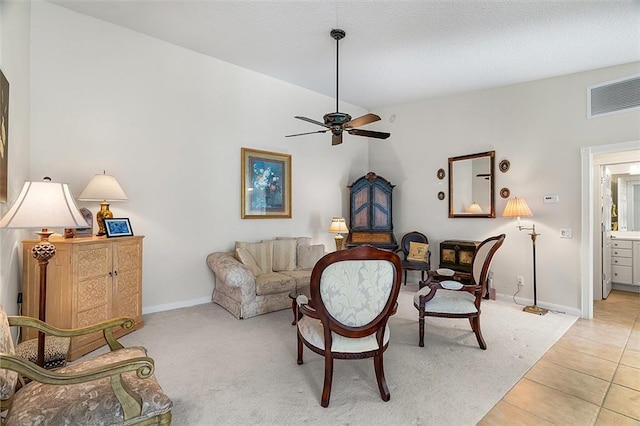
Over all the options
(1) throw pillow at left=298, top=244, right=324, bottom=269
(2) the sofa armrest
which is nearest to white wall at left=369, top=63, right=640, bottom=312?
(1) throw pillow at left=298, top=244, right=324, bottom=269

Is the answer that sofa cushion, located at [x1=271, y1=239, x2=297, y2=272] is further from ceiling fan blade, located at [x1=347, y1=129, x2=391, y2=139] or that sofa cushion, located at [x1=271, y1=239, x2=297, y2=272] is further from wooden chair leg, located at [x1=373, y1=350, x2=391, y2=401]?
wooden chair leg, located at [x1=373, y1=350, x2=391, y2=401]

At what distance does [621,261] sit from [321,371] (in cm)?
590

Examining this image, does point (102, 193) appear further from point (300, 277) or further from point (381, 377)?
point (381, 377)

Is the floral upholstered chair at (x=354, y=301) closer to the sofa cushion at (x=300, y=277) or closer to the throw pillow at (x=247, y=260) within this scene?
the sofa cushion at (x=300, y=277)

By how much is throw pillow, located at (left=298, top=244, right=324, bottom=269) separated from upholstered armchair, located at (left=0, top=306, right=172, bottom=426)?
342cm

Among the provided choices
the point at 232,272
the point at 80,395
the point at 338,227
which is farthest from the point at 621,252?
the point at 80,395

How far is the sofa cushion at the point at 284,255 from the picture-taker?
186 inches

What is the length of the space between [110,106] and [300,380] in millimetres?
3649

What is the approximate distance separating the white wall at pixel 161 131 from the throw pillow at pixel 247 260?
0.46 m

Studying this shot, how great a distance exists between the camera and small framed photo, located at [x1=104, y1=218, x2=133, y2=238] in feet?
10.5

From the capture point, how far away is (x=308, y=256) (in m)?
4.93

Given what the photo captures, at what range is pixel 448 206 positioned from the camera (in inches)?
216

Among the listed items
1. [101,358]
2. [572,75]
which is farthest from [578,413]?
[572,75]

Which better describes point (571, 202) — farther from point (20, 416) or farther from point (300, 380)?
point (20, 416)
